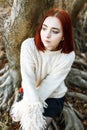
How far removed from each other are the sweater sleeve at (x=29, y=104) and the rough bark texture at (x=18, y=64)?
100 cm

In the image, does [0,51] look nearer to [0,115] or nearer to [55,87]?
[0,115]

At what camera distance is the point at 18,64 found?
4.76 m

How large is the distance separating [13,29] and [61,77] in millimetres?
1251

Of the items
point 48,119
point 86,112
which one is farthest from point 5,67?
point 48,119

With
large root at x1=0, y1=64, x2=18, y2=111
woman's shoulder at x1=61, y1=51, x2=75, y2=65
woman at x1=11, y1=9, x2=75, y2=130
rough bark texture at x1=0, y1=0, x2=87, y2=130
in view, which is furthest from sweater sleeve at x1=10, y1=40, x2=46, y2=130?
large root at x1=0, y1=64, x2=18, y2=111

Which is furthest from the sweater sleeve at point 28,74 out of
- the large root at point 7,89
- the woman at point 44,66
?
the large root at point 7,89

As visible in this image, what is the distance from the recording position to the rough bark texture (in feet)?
14.4

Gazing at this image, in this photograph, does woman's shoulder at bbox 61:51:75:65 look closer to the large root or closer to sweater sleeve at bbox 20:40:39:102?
sweater sleeve at bbox 20:40:39:102

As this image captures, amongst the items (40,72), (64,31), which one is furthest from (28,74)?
(64,31)

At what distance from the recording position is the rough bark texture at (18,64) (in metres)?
4.38

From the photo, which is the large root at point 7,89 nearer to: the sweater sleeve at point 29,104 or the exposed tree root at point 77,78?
the exposed tree root at point 77,78

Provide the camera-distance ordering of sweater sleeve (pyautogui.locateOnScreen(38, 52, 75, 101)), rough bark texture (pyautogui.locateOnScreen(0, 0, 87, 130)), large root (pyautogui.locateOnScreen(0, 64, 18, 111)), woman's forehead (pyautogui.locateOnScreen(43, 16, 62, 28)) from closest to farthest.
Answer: woman's forehead (pyautogui.locateOnScreen(43, 16, 62, 28))
sweater sleeve (pyautogui.locateOnScreen(38, 52, 75, 101))
rough bark texture (pyautogui.locateOnScreen(0, 0, 87, 130))
large root (pyautogui.locateOnScreen(0, 64, 18, 111))

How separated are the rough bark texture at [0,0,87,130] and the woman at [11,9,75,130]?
0.94 m

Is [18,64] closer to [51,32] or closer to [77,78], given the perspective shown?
[77,78]
